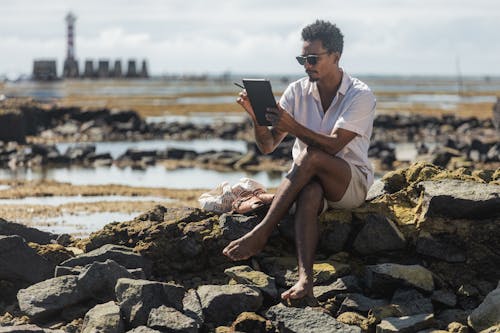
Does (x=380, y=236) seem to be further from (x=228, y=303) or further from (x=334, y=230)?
(x=228, y=303)

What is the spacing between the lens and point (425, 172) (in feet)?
28.5

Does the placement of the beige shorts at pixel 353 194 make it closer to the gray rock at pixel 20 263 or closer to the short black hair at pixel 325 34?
the short black hair at pixel 325 34

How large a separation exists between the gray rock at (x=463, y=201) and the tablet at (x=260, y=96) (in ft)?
5.60

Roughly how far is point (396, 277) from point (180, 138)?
3173 centimetres

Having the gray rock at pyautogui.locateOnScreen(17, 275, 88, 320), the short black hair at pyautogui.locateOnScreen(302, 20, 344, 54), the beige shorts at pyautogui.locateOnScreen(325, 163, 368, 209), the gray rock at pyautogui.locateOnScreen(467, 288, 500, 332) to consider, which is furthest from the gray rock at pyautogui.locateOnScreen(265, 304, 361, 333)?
the short black hair at pyautogui.locateOnScreen(302, 20, 344, 54)

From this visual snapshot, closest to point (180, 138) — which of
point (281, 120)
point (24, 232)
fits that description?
point (24, 232)

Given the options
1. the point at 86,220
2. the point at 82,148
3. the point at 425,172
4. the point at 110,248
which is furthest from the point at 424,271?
the point at 82,148

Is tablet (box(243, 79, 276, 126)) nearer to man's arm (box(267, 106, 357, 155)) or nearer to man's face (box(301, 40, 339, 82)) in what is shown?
man's arm (box(267, 106, 357, 155))

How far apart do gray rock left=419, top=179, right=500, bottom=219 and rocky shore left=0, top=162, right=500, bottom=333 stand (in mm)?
11

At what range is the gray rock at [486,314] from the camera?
21.9 feet

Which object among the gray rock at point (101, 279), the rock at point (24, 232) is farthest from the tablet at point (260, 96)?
the rock at point (24, 232)

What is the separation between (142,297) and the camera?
6855 mm

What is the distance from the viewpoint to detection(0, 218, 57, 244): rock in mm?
8695

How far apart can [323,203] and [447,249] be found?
1.22 meters
